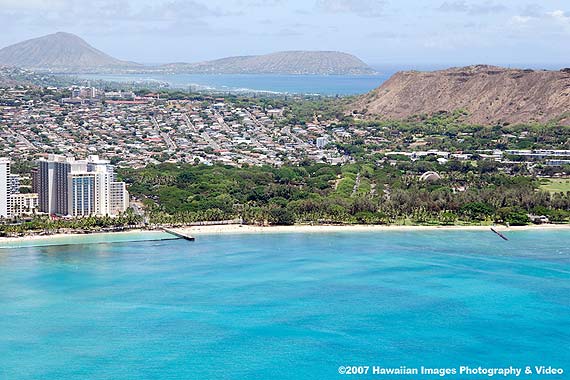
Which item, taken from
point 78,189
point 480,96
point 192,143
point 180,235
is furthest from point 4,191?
point 480,96

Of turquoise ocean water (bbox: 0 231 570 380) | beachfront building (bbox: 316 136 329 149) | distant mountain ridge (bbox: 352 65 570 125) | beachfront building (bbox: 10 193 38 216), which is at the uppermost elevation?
distant mountain ridge (bbox: 352 65 570 125)

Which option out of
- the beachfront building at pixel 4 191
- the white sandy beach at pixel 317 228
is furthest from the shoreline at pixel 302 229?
the beachfront building at pixel 4 191

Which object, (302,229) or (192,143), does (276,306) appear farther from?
(192,143)

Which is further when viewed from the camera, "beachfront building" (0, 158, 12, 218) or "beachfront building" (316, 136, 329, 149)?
"beachfront building" (316, 136, 329, 149)

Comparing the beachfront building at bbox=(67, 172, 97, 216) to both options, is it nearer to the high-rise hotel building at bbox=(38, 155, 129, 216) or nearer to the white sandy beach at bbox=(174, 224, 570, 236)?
the high-rise hotel building at bbox=(38, 155, 129, 216)

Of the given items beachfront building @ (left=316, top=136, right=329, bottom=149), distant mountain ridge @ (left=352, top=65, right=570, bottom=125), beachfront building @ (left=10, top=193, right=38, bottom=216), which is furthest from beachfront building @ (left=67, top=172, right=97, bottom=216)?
distant mountain ridge @ (left=352, top=65, right=570, bottom=125)

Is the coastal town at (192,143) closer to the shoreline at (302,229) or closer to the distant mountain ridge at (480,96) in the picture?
the distant mountain ridge at (480,96)

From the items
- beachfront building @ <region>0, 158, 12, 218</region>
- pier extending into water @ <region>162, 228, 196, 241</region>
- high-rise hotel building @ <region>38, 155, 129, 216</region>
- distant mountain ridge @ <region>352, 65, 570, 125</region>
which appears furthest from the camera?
distant mountain ridge @ <region>352, 65, 570, 125</region>
